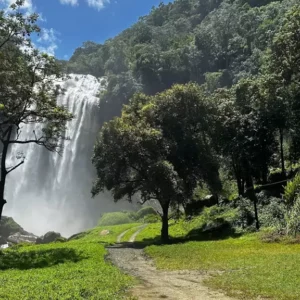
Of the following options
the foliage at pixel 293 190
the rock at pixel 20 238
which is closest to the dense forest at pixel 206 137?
the foliage at pixel 293 190

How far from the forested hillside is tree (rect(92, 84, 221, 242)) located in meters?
47.2

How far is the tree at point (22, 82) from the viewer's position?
23.2m

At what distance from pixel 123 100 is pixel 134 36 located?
5765cm

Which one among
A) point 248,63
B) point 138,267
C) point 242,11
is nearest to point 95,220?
point 248,63

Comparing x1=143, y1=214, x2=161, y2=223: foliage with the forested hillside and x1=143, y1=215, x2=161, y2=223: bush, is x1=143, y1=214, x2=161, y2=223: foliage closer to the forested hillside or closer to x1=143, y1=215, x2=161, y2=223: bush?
x1=143, y1=215, x2=161, y2=223: bush

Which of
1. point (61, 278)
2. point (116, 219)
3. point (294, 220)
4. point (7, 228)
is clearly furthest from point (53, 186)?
point (61, 278)

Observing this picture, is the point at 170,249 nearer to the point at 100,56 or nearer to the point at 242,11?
Answer: the point at 242,11

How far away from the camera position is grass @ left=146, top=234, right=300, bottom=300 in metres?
11.4

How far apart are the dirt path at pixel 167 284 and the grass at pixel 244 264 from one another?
0.53 metres

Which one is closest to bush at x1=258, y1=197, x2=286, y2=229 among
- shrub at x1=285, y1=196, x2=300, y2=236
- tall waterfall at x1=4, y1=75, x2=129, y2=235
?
shrub at x1=285, y1=196, x2=300, y2=236

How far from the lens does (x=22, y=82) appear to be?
24.1 meters

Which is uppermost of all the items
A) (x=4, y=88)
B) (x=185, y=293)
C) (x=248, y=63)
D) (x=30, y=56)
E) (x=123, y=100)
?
(x=248, y=63)

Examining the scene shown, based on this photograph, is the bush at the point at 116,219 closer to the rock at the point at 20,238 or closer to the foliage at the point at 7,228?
the rock at the point at 20,238

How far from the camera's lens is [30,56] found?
80.2 ft
